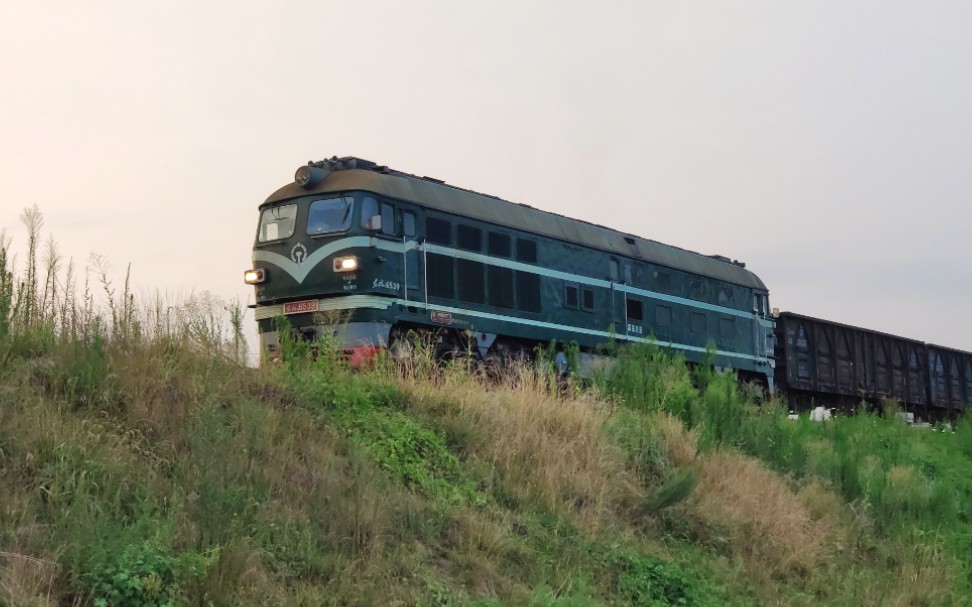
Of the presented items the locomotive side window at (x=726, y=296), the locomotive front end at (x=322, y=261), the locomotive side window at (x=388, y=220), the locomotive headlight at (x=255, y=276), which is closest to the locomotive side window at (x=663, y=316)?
the locomotive side window at (x=726, y=296)

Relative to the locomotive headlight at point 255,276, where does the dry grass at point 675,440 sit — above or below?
below

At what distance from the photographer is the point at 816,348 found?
28.1 m

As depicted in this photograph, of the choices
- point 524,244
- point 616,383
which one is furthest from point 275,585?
point 524,244

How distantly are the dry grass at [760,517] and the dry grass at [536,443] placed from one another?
102 cm

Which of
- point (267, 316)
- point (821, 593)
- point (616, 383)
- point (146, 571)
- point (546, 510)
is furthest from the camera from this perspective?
point (267, 316)

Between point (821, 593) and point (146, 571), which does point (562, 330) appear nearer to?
point (821, 593)

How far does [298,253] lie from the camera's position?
1523 cm

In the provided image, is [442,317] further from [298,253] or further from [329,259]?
[298,253]

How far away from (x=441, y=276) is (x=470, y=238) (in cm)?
107

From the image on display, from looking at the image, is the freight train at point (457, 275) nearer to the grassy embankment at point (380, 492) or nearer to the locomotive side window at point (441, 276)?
the locomotive side window at point (441, 276)

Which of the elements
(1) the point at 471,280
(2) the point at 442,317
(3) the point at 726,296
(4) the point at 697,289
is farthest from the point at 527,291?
(3) the point at 726,296

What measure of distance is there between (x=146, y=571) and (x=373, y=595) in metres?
1.44

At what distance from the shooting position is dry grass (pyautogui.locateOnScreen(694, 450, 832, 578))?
9367 mm

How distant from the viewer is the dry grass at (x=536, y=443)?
8.70 meters
